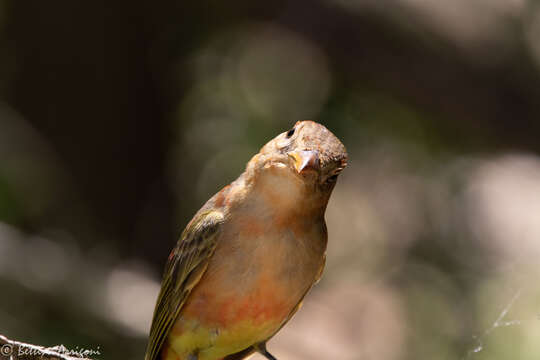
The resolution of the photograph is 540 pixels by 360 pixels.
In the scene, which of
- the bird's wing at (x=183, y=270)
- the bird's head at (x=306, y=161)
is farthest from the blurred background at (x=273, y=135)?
the bird's head at (x=306, y=161)

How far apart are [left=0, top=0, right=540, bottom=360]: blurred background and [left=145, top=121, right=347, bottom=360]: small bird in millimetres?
2543

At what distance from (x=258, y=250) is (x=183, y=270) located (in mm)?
450

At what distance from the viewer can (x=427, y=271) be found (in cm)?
645

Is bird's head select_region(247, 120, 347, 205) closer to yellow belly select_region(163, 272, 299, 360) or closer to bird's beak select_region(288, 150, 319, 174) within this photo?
bird's beak select_region(288, 150, 319, 174)

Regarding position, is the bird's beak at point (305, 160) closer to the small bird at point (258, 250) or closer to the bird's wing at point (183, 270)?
the small bird at point (258, 250)

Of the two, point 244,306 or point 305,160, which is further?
point 244,306

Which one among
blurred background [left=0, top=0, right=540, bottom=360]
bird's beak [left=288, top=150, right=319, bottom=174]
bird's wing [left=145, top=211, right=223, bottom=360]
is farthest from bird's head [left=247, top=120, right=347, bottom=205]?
blurred background [left=0, top=0, right=540, bottom=360]

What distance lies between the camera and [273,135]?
665 cm

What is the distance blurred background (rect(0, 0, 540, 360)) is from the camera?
Result: 17.9ft

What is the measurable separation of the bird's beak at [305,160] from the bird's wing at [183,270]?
0.53 m

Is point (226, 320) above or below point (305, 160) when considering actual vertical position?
below

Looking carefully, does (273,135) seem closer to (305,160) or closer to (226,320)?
A: (226,320)

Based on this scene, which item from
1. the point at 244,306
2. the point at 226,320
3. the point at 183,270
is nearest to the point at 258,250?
the point at 244,306

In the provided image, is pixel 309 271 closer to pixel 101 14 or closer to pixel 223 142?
pixel 223 142
